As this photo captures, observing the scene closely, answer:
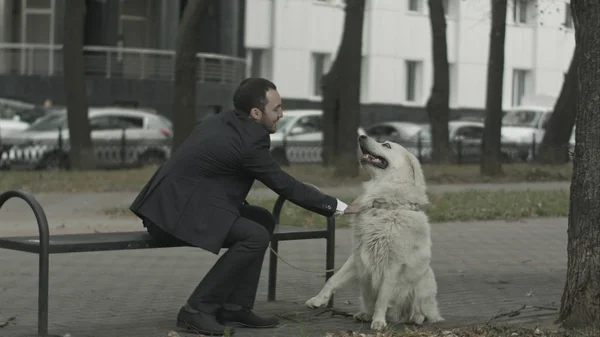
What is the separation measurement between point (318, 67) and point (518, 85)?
1387 cm

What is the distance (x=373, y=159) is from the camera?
25.2 ft

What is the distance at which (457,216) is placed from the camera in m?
16.1

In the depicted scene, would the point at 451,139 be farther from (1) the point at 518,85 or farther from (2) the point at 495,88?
(1) the point at 518,85

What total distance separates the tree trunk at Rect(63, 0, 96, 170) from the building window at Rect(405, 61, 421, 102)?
31572 mm

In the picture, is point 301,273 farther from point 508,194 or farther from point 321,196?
point 508,194

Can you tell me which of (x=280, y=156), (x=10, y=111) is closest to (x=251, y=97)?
(x=280, y=156)

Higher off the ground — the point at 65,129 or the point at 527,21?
the point at 527,21

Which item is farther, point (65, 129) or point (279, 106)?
point (65, 129)

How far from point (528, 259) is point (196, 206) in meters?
5.89

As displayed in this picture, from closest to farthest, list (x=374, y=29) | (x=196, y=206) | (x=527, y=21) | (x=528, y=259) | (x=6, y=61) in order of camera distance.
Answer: (x=196, y=206), (x=528, y=259), (x=6, y=61), (x=374, y=29), (x=527, y=21)

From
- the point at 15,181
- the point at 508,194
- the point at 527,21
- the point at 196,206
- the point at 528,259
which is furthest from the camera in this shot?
the point at 527,21

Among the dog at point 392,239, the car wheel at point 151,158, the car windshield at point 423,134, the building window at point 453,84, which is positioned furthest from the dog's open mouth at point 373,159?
the building window at point 453,84

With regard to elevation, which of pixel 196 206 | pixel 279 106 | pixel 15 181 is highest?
pixel 279 106

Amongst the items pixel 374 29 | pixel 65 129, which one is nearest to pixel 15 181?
pixel 65 129
